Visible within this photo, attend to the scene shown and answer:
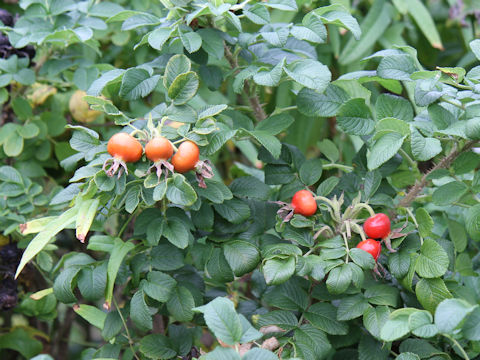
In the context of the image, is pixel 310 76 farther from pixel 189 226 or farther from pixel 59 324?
pixel 59 324

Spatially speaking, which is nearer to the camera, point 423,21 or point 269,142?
point 269,142

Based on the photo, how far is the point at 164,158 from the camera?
711 millimetres

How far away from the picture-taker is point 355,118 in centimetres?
82

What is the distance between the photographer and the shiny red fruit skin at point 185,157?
0.71 metres

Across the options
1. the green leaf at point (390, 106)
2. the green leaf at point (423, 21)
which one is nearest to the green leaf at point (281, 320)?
the green leaf at point (390, 106)

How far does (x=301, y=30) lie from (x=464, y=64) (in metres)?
0.98

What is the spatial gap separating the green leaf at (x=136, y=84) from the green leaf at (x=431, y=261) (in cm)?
43

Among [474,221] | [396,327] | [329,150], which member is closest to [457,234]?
[474,221]

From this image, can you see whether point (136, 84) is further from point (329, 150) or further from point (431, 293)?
point (431, 293)

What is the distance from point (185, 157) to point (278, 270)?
0.19 meters

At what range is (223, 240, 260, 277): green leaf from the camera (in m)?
0.79

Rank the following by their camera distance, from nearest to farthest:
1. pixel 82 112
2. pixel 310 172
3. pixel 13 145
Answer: pixel 310 172, pixel 13 145, pixel 82 112

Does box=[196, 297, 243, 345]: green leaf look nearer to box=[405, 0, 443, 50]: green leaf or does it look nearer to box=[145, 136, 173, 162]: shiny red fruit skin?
box=[145, 136, 173, 162]: shiny red fruit skin

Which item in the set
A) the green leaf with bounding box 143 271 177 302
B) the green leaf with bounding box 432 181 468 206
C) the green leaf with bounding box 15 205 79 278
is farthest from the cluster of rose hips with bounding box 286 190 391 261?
the green leaf with bounding box 15 205 79 278
